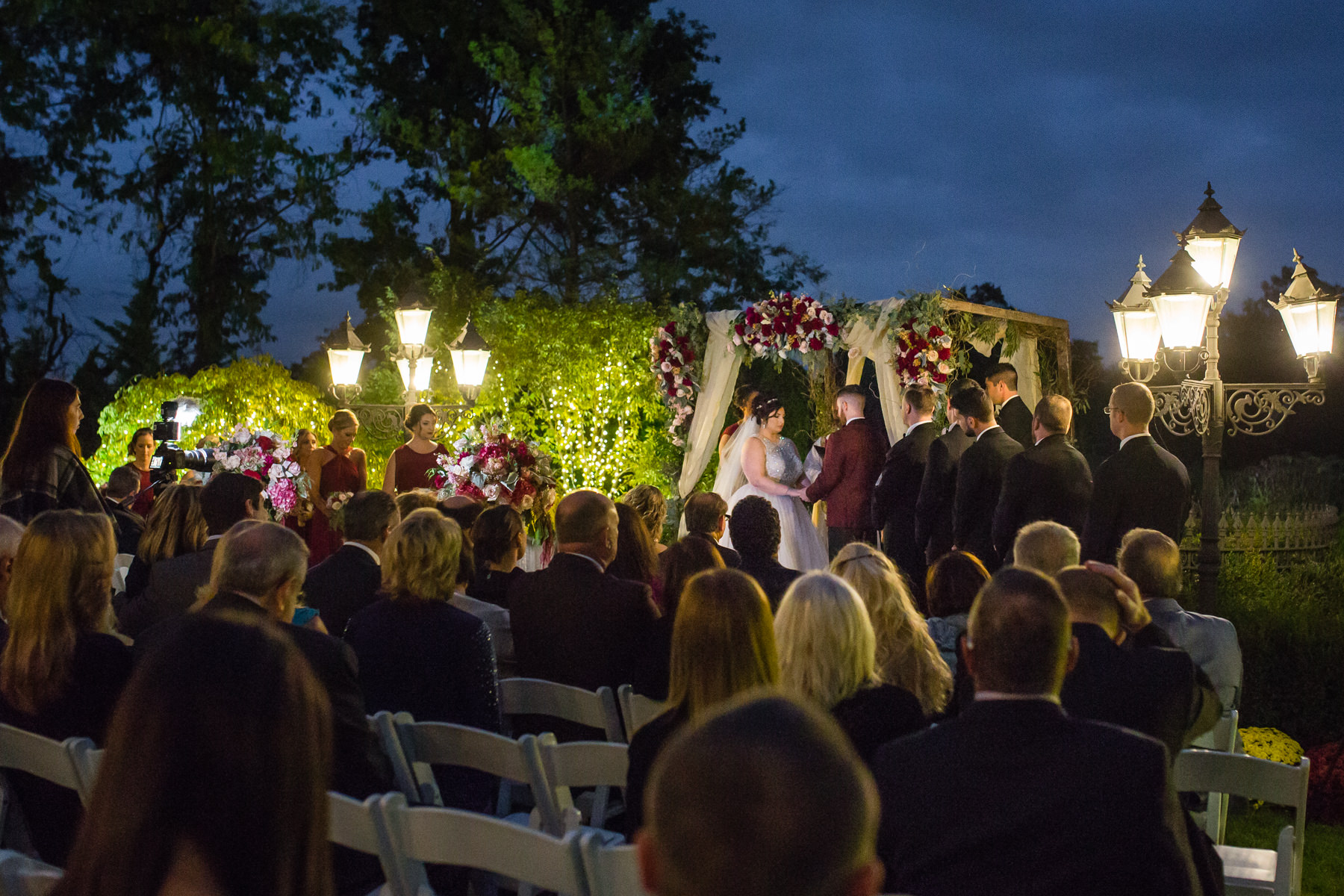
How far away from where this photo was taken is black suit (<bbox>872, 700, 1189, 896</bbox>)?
1880 mm

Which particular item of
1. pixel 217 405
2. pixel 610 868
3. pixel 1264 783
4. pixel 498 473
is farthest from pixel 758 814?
pixel 217 405

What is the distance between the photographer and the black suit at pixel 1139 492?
215 inches

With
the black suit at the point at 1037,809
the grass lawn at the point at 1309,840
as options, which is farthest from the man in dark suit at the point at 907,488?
the black suit at the point at 1037,809

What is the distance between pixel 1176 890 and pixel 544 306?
13.0 meters

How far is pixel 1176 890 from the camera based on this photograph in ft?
6.30

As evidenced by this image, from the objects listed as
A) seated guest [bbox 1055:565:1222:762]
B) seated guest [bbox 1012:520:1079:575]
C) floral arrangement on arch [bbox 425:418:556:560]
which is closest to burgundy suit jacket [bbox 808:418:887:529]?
floral arrangement on arch [bbox 425:418:556:560]

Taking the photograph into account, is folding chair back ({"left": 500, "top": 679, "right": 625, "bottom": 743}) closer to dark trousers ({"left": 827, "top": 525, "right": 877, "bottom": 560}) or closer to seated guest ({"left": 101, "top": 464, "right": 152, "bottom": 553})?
seated guest ({"left": 101, "top": 464, "right": 152, "bottom": 553})

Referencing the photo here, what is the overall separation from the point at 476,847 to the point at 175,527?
2779mm

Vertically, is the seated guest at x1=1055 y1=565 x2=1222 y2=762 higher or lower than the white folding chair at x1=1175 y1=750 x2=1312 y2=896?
higher

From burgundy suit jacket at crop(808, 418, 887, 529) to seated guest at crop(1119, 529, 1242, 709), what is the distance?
3626 mm

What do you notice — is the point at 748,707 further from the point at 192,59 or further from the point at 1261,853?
the point at 192,59

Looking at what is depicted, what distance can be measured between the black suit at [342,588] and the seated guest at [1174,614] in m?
2.66

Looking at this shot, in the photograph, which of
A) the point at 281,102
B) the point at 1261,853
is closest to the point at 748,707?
the point at 1261,853

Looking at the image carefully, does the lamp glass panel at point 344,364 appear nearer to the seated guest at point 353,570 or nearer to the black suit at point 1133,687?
the seated guest at point 353,570
